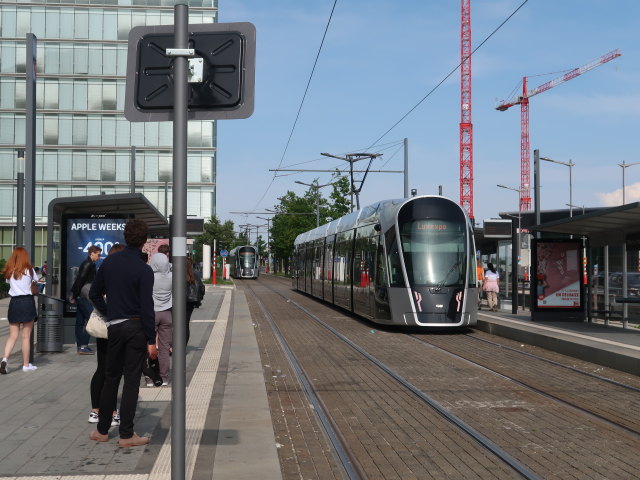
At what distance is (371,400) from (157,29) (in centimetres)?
546

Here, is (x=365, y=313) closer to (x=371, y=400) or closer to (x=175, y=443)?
(x=371, y=400)

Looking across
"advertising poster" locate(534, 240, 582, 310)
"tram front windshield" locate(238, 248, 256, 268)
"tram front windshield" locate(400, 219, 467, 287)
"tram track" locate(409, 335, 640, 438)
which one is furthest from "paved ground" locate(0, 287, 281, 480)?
"tram front windshield" locate(238, 248, 256, 268)

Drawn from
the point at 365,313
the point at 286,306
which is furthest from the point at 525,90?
the point at 365,313

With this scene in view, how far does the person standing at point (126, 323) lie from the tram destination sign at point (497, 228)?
1863 centimetres

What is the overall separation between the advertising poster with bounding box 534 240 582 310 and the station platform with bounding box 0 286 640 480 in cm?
507

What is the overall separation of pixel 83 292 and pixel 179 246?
8.31 m

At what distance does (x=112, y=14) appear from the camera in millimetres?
61281

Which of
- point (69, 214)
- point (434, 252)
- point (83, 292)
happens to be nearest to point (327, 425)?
point (83, 292)

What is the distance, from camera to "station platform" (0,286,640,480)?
584 centimetres

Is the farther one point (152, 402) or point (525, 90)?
point (525, 90)

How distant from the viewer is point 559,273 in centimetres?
1952

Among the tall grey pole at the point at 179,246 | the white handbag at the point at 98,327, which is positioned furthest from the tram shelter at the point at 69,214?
the tall grey pole at the point at 179,246

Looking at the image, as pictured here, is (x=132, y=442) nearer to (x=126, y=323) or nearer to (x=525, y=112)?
(x=126, y=323)

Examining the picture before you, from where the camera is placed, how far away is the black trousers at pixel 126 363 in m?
6.43
